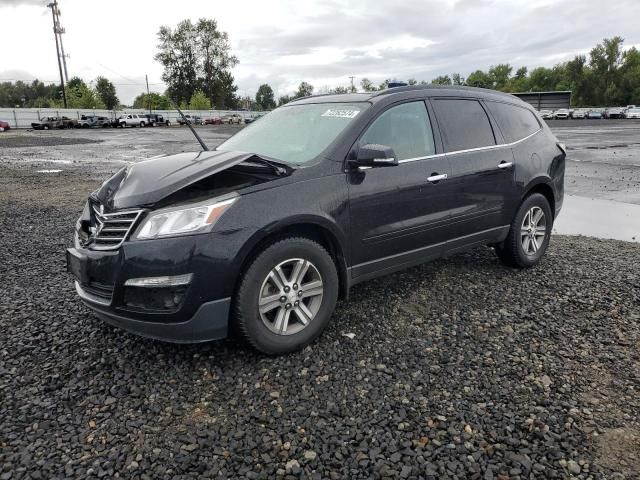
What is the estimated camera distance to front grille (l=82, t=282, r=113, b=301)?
2.96m

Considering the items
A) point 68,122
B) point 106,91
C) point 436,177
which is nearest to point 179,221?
point 436,177

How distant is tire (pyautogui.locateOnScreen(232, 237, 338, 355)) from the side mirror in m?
0.67

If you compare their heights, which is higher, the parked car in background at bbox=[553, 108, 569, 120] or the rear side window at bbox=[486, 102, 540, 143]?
the parked car in background at bbox=[553, 108, 569, 120]

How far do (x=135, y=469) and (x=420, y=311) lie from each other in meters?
2.44

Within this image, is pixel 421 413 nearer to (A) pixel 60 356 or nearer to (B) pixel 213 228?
(B) pixel 213 228

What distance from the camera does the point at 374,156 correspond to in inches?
131

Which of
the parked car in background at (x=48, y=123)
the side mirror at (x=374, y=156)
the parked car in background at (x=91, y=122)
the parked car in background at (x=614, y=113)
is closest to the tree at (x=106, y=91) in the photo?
the parked car in background at (x=91, y=122)

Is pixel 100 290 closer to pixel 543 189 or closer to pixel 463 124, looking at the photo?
pixel 463 124

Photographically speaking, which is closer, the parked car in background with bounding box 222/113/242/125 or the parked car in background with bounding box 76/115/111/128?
the parked car in background with bounding box 76/115/111/128

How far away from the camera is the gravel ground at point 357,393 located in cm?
232

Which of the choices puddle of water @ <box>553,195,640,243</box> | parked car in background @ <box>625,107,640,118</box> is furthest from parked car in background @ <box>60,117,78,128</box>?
parked car in background @ <box>625,107,640,118</box>

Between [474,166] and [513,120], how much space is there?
1024 mm

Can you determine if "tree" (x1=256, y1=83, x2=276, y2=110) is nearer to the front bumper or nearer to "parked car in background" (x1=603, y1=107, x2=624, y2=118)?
"parked car in background" (x1=603, y1=107, x2=624, y2=118)

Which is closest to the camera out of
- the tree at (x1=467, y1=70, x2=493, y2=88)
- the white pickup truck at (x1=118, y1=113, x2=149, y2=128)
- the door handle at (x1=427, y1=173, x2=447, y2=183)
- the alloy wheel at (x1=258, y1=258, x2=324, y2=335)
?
the alloy wheel at (x1=258, y1=258, x2=324, y2=335)
